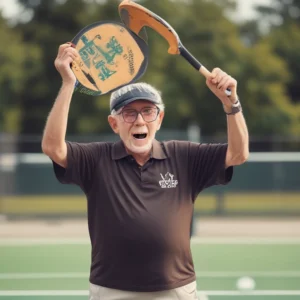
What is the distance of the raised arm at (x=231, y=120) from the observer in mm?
4391

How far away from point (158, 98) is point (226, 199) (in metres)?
12.7

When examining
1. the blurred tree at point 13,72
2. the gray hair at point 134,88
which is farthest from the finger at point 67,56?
the blurred tree at point 13,72

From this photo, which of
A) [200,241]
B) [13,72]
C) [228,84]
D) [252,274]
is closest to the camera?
[228,84]

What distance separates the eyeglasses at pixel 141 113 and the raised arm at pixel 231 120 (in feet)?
1.15

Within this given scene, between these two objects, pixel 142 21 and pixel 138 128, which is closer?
pixel 138 128

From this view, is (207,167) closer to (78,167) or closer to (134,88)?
(134,88)

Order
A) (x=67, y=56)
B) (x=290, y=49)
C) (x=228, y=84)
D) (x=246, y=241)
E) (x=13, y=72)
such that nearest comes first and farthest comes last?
(x=228, y=84) → (x=67, y=56) → (x=246, y=241) → (x=13, y=72) → (x=290, y=49)

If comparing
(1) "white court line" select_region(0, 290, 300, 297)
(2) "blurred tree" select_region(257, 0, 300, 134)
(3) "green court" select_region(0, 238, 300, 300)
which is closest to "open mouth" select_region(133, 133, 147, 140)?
(3) "green court" select_region(0, 238, 300, 300)

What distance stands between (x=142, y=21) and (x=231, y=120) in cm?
78

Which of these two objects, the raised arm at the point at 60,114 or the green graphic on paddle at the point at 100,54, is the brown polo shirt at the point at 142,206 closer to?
the raised arm at the point at 60,114

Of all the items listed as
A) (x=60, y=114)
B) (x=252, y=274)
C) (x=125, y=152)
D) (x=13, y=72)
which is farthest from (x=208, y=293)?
(x=13, y=72)

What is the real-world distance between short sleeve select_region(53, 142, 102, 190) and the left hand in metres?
0.77

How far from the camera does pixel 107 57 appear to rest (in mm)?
4824

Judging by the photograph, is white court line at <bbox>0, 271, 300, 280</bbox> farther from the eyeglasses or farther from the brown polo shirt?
the eyeglasses
